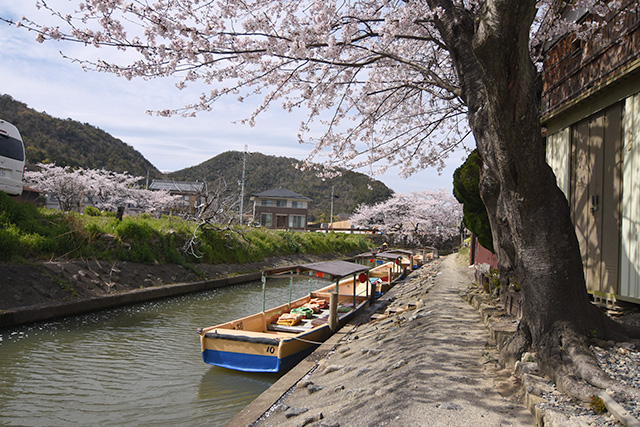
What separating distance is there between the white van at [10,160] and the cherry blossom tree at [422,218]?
3456 centimetres

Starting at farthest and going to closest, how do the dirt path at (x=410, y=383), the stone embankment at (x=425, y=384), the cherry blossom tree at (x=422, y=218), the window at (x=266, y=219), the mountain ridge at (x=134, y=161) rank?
the window at (x=266, y=219) → the mountain ridge at (x=134, y=161) → the cherry blossom tree at (x=422, y=218) → the dirt path at (x=410, y=383) → the stone embankment at (x=425, y=384)

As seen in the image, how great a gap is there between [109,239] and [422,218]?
109ft

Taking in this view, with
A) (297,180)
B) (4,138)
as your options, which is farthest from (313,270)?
(297,180)

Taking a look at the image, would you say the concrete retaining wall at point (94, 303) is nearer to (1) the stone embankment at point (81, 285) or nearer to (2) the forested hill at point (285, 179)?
(1) the stone embankment at point (81, 285)

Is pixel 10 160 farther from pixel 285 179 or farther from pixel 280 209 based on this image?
pixel 285 179

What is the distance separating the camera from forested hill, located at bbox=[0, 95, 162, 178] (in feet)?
142

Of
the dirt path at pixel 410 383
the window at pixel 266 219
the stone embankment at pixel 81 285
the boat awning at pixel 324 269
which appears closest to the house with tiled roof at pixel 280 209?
the window at pixel 266 219

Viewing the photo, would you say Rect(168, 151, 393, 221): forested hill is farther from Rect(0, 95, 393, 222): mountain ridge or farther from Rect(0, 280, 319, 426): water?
Rect(0, 280, 319, 426): water

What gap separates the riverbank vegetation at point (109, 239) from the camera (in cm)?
1196

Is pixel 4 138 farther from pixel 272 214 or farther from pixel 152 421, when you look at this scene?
pixel 272 214

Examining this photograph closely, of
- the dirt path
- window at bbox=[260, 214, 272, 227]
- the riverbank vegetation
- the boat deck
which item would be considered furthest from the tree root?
window at bbox=[260, 214, 272, 227]

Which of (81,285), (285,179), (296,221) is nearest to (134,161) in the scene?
(296,221)

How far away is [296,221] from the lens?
5731 cm

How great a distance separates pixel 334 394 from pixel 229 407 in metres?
2.06
